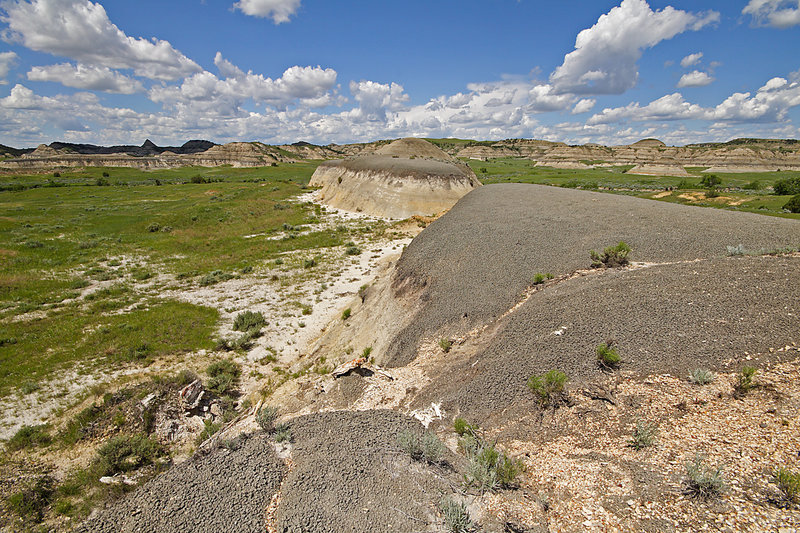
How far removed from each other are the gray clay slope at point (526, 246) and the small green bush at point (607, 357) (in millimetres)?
3766

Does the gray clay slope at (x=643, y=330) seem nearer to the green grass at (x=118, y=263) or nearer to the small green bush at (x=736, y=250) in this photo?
the small green bush at (x=736, y=250)

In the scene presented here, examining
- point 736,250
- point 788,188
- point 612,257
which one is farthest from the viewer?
point 788,188

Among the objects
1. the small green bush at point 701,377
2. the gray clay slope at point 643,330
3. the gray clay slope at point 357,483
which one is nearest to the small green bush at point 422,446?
the gray clay slope at point 357,483

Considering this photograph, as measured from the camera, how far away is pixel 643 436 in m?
5.43

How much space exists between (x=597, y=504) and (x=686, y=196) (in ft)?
144

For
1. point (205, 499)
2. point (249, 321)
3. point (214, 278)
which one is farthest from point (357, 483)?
point (214, 278)

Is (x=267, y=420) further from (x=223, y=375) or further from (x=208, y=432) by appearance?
(x=223, y=375)

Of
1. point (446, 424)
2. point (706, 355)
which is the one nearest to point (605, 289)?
point (706, 355)

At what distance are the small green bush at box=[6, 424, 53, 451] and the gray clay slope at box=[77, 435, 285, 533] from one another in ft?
22.5

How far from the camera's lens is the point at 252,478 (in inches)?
229

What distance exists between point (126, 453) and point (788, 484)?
12759 millimetres

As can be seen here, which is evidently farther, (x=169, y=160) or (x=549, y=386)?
(x=169, y=160)

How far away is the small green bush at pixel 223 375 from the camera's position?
12.4 metres

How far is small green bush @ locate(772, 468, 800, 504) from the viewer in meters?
4.01
